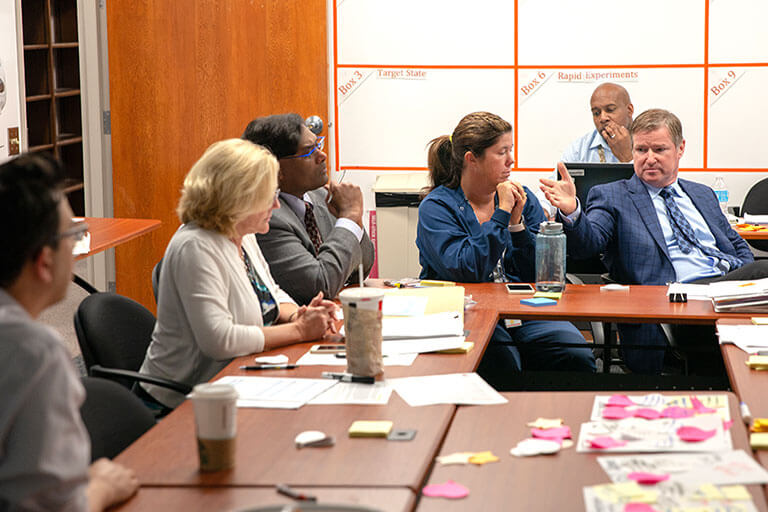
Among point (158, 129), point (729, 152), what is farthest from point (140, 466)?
point (729, 152)

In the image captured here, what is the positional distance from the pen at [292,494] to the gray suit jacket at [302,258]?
5.18ft

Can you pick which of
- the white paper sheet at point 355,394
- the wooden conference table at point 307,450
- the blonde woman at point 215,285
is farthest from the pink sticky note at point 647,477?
the blonde woman at point 215,285

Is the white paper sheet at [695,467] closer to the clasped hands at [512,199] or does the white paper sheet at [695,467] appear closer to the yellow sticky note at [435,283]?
the yellow sticky note at [435,283]

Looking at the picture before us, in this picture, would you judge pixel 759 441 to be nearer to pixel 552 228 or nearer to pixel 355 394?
pixel 355 394

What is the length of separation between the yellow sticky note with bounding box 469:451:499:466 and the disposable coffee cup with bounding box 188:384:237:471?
17.0 inches

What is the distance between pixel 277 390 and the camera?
6.86 feet

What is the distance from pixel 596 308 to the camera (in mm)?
3053

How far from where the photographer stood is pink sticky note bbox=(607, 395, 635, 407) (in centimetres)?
195

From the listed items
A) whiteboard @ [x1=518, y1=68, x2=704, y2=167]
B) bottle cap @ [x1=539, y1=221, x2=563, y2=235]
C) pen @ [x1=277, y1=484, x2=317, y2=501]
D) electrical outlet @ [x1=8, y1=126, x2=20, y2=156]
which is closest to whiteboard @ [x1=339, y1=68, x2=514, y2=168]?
whiteboard @ [x1=518, y1=68, x2=704, y2=167]

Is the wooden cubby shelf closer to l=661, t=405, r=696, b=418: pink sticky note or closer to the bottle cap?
the bottle cap

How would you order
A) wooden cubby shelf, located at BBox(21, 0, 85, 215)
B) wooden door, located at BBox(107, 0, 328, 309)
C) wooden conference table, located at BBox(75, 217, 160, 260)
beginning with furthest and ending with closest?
wooden cubby shelf, located at BBox(21, 0, 85, 215) < wooden door, located at BBox(107, 0, 328, 309) < wooden conference table, located at BBox(75, 217, 160, 260)

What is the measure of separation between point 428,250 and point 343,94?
3.09m

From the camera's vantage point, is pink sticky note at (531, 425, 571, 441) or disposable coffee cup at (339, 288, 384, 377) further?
disposable coffee cup at (339, 288, 384, 377)

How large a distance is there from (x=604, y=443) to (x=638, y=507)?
285 mm
